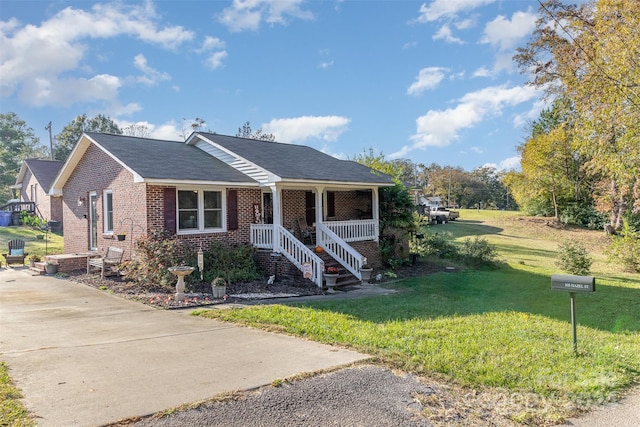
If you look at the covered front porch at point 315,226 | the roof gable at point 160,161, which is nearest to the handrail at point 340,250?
the covered front porch at point 315,226

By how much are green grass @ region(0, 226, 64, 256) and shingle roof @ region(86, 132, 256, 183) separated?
294 inches

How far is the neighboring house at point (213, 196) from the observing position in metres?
12.2

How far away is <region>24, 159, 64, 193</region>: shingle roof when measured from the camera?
32509mm

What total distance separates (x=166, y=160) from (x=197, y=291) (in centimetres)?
498

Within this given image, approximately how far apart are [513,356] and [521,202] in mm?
39097

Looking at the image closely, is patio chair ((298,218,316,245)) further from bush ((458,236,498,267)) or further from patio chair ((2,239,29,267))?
patio chair ((2,239,29,267))

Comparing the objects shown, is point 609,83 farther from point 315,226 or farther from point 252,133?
point 252,133

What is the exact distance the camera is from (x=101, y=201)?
1426 centimetres

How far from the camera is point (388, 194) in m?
16.8

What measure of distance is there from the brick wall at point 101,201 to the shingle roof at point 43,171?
19.1 meters

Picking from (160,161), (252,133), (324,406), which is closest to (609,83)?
(160,161)

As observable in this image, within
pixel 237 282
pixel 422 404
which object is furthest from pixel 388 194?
pixel 422 404

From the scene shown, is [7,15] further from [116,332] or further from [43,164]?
[43,164]

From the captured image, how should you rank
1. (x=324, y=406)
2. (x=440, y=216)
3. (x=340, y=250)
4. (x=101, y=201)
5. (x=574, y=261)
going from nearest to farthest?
(x=324, y=406) < (x=340, y=250) < (x=574, y=261) < (x=101, y=201) < (x=440, y=216)
